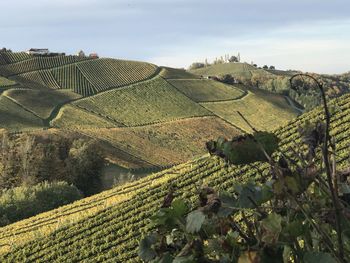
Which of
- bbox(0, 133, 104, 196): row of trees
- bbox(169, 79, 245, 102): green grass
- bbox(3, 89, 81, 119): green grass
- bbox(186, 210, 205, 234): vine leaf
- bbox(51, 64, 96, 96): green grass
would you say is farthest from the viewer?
bbox(169, 79, 245, 102): green grass

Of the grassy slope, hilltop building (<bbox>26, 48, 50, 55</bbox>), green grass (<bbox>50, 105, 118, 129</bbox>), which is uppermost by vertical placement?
hilltop building (<bbox>26, 48, 50, 55</bbox>)

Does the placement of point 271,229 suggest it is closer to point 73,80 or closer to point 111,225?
point 111,225

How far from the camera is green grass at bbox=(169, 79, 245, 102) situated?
115m

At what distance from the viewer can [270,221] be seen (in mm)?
1754

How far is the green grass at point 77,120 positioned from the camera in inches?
3401

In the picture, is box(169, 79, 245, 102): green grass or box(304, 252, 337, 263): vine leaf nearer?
box(304, 252, 337, 263): vine leaf

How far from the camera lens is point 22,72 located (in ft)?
374

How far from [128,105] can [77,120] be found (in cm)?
1565

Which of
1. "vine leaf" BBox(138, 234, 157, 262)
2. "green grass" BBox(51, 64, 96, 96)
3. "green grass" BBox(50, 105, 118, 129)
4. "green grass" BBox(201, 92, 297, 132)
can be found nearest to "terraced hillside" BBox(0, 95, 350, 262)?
"vine leaf" BBox(138, 234, 157, 262)

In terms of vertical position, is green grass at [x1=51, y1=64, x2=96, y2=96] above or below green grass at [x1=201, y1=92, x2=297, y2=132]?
above

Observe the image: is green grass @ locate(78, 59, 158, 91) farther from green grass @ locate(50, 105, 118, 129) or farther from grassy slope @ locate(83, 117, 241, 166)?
grassy slope @ locate(83, 117, 241, 166)

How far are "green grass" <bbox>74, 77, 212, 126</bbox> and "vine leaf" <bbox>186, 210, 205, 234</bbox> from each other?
91725 millimetres

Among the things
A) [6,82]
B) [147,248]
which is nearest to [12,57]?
[6,82]

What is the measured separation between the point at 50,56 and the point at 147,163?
61.3 metres
